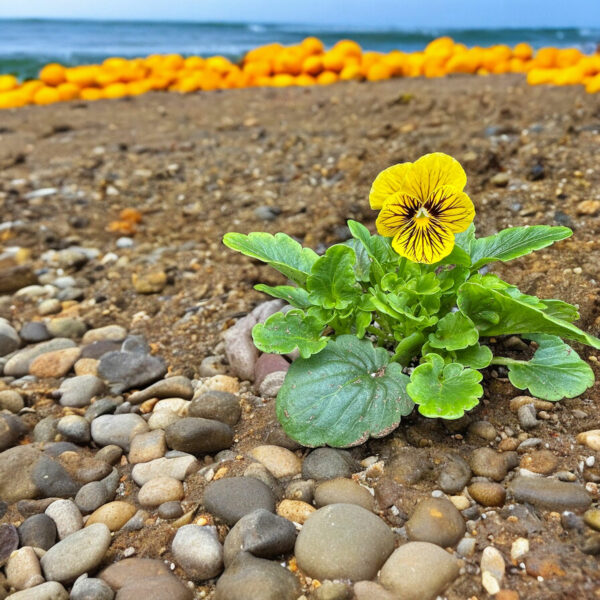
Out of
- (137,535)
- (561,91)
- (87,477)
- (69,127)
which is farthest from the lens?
(69,127)

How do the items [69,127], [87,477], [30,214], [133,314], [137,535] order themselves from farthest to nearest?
1. [69,127]
2. [30,214]
3. [133,314]
4. [87,477]
5. [137,535]

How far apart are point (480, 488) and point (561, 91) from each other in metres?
5.00

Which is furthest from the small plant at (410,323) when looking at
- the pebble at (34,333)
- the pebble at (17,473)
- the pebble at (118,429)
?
the pebble at (34,333)

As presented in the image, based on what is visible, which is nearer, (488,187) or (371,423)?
(371,423)

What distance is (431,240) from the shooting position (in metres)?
1.94

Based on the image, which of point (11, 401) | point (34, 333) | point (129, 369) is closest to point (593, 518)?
point (129, 369)

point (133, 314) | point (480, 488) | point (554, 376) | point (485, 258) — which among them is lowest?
point (133, 314)

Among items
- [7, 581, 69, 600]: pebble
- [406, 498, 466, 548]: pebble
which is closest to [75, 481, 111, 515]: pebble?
[7, 581, 69, 600]: pebble

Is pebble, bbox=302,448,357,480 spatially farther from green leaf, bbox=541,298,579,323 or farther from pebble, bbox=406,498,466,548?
green leaf, bbox=541,298,579,323

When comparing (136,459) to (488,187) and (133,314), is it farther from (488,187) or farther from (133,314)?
(488,187)

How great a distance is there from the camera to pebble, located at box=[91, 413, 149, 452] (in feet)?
7.71

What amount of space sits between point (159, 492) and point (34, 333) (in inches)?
58.7

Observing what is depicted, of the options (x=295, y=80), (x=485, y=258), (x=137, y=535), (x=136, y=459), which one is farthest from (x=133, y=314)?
(x=295, y=80)

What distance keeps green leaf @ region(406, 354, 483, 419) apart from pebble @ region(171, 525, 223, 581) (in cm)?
65
